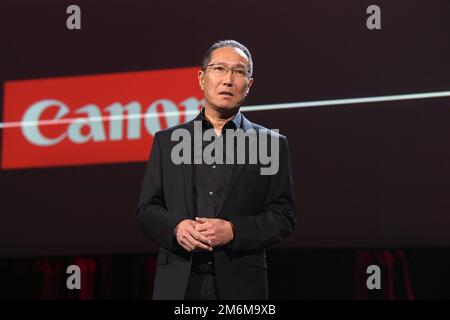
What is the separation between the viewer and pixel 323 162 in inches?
132

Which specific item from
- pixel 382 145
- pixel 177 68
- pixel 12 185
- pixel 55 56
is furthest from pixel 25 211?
pixel 382 145

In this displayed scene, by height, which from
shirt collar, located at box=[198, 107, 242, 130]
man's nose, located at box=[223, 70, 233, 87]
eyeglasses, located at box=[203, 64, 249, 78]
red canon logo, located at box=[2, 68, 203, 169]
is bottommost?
shirt collar, located at box=[198, 107, 242, 130]

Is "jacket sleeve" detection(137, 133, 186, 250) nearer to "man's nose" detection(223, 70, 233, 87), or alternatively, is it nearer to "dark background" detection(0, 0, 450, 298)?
"man's nose" detection(223, 70, 233, 87)

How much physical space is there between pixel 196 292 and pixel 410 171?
2.01 meters

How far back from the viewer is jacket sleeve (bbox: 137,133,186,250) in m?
1.55

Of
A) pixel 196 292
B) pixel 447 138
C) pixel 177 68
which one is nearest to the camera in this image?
pixel 196 292

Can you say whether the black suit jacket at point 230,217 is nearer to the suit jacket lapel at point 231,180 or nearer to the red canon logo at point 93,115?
the suit jacket lapel at point 231,180

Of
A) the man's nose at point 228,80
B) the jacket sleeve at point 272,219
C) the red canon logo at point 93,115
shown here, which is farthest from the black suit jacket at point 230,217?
the red canon logo at point 93,115

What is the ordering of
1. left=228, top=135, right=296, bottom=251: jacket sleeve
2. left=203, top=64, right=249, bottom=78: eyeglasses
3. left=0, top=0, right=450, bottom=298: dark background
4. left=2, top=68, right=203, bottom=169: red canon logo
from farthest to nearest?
left=2, top=68, right=203, bottom=169: red canon logo → left=0, top=0, right=450, bottom=298: dark background → left=203, top=64, right=249, bottom=78: eyeglasses → left=228, top=135, right=296, bottom=251: jacket sleeve

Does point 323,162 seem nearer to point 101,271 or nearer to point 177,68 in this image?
point 177,68

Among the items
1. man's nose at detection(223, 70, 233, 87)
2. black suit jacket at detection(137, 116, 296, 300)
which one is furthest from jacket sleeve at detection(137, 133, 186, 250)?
man's nose at detection(223, 70, 233, 87)

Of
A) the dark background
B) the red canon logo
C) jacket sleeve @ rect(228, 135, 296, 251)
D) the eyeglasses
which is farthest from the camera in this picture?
the red canon logo

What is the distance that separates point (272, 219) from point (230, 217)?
11 centimetres

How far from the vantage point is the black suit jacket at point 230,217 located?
154 centimetres
